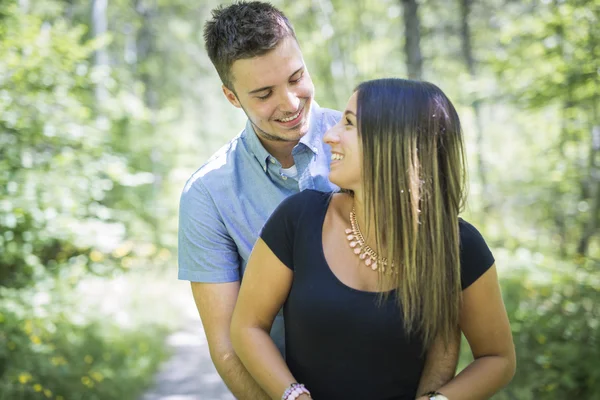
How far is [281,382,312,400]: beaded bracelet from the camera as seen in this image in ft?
6.49

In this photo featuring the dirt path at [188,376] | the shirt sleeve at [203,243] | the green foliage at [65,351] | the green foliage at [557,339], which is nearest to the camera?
the shirt sleeve at [203,243]

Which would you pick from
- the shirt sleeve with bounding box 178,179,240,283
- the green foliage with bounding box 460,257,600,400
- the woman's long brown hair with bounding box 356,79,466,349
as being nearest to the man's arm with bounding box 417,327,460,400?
the woman's long brown hair with bounding box 356,79,466,349

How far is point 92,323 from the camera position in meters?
6.35

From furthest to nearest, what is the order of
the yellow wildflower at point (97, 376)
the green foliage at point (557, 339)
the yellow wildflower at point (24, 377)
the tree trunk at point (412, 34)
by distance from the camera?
the tree trunk at point (412, 34) → the yellow wildflower at point (97, 376) → the yellow wildflower at point (24, 377) → the green foliage at point (557, 339)

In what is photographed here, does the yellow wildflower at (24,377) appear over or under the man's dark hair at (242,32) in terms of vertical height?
under

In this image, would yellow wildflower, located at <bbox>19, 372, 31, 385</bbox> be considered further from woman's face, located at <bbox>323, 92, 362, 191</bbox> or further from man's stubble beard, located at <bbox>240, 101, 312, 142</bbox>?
woman's face, located at <bbox>323, 92, 362, 191</bbox>

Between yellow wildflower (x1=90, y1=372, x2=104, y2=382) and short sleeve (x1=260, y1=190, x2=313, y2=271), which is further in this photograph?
yellow wildflower (x1=90, y1=372, x2=104, y2=382)

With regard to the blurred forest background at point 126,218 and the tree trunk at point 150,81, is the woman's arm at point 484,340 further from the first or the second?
the tree trunk at point 150,81

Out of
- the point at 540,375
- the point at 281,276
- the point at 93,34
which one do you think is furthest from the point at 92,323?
the point at 93,34

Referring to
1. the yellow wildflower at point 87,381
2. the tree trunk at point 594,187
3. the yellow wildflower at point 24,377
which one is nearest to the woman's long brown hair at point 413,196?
the yellow wildflower at point 24,377

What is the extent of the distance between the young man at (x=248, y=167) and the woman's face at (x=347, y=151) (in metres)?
0.44

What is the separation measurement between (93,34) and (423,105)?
10406 millimetres

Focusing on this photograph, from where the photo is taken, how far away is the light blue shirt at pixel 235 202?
95.3 inches

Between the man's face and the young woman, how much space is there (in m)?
0.50
